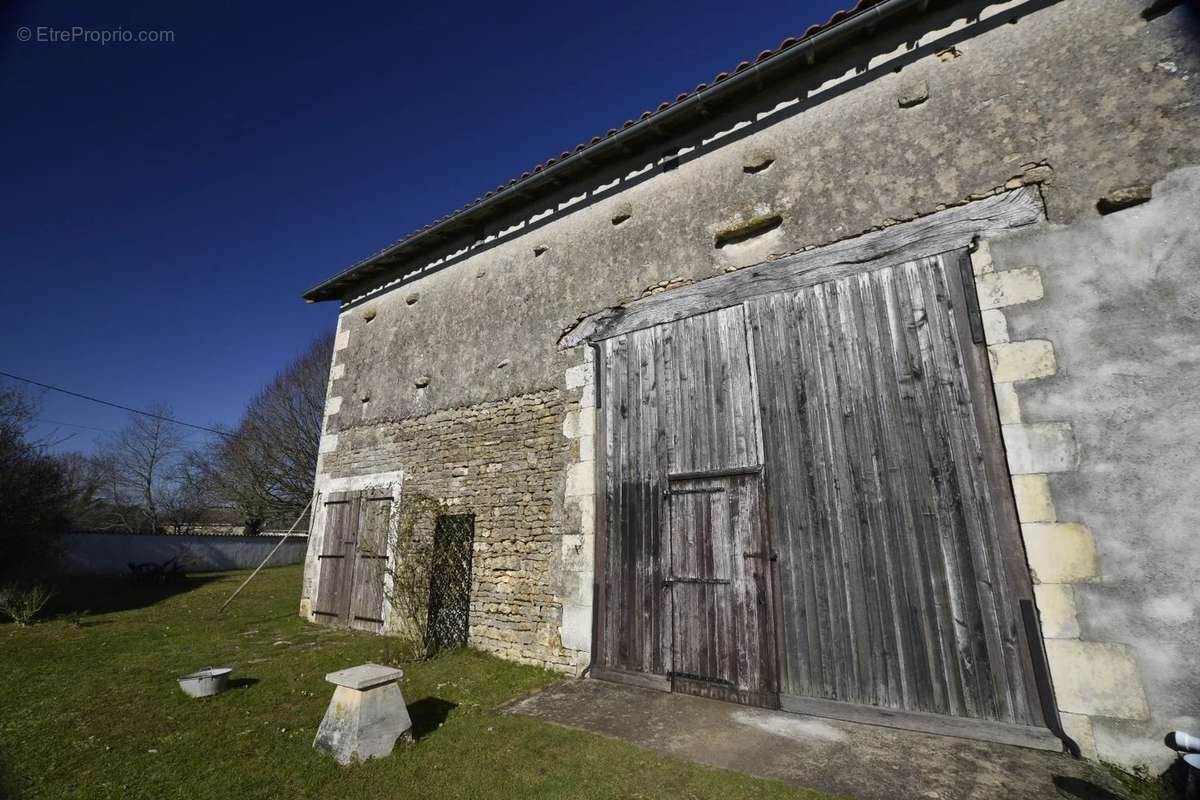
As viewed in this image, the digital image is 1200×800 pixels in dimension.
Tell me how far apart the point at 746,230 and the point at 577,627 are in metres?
4.18

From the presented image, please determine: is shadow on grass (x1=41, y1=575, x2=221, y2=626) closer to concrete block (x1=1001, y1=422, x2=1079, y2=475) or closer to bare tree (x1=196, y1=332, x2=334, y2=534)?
bare tree (x1=196, y1=332, x2=334, y2=534)

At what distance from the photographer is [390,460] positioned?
7.64m

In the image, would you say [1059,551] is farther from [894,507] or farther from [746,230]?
[746,230]

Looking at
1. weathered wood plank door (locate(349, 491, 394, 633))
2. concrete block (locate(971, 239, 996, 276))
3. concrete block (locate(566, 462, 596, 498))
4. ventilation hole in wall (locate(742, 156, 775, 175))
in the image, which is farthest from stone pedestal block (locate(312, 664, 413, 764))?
ventilation hole in wall (locate(742, 156, 775, 175))

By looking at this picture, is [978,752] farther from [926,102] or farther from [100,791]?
[100,791]

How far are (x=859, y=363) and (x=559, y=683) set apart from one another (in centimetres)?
384

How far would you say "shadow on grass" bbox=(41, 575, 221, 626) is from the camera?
889cm

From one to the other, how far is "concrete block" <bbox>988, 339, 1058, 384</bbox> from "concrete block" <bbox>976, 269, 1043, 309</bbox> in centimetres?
31

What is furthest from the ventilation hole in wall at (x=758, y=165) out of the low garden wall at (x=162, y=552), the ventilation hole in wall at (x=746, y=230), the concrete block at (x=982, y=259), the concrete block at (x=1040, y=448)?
the low garden wall at (x=162, y=552)

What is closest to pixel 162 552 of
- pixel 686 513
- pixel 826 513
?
pixel 686 513

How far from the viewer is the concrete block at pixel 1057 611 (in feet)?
10.3

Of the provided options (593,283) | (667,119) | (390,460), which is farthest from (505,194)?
(390,460)

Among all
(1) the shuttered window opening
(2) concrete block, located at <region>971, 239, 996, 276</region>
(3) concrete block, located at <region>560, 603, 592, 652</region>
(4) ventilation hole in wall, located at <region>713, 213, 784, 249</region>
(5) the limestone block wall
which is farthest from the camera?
(5) the limestone block wall

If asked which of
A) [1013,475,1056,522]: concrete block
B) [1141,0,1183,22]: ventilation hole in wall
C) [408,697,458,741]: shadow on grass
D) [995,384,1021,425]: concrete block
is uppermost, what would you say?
[1141,0,1183,22]: ventilation hole in wall
